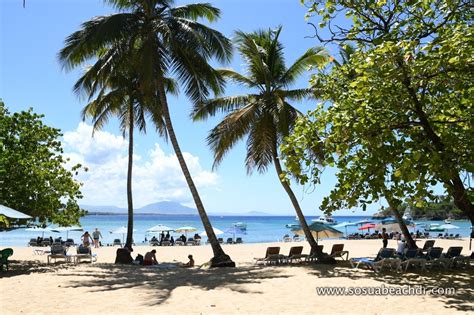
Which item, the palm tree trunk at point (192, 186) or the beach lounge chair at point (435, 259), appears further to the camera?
the palm tree trunk at point (192, 186)

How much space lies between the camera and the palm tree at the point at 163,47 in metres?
14.8

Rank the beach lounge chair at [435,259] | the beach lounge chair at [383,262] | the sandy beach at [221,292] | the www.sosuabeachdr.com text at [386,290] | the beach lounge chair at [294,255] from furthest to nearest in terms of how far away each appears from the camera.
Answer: the beach lounge chair at [294,255], the beach lounge chair at [435,259], the beach lounge chair at [383,262], the www.sosuabeachdr.com text at [386,290], the sandy beach at [221,292]

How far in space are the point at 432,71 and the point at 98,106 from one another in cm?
1649

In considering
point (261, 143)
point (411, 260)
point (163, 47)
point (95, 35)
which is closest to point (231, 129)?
point (261, 143)

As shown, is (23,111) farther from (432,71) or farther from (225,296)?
(432,71)

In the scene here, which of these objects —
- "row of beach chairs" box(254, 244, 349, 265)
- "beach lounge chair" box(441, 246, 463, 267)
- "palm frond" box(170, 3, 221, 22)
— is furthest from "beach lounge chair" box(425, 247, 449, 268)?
"palm frond" box(170, 3, 221, 22)

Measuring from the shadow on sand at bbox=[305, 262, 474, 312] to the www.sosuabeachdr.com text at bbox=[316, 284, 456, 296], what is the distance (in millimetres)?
151

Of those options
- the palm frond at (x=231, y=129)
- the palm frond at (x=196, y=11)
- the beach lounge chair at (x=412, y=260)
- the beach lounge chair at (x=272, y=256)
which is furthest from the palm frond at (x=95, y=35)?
the beach lounge chair at (x=412, y=260)

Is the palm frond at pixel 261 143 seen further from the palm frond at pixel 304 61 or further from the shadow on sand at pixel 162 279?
the shadow on sand at pixel 162 279

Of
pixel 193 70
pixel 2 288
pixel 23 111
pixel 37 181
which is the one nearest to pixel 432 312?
pixel 2 288

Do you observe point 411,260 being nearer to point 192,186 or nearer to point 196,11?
point 192,186

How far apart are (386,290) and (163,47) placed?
10958mm

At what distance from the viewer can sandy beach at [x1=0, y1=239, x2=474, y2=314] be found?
7.87 m

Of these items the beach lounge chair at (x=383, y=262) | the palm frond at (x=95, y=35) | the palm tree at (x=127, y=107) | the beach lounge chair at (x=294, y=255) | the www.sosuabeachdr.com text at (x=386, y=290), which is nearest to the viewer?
the www.sosuabeachdr.com text at (x=386, y=290)
